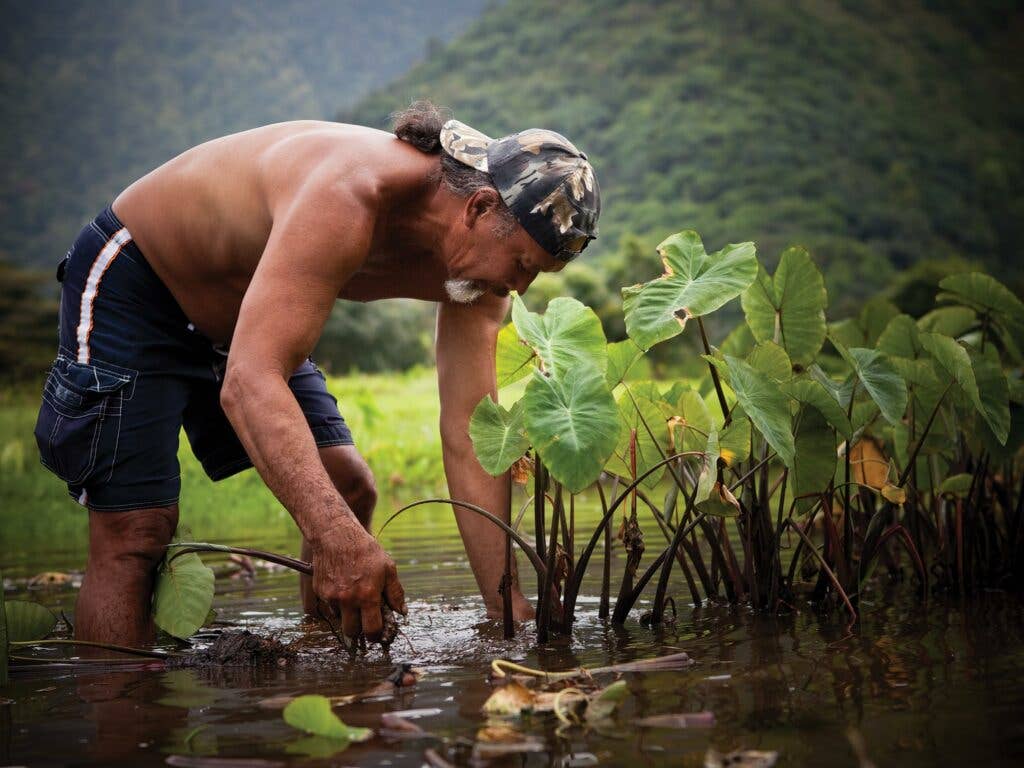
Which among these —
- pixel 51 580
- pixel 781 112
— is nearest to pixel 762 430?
pixel 51 580

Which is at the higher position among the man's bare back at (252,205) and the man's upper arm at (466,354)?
the man's bare back at (252,205)

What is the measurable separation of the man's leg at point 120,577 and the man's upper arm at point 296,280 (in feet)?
2.05

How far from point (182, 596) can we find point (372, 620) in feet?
2.02

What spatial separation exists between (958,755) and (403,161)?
1457 mm

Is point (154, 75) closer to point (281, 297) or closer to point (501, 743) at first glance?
point (281, 297)

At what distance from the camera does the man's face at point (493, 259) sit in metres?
2.17

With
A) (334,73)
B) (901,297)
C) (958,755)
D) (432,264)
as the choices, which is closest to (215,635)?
(432,264)

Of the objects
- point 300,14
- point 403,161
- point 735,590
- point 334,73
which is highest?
point 300,14

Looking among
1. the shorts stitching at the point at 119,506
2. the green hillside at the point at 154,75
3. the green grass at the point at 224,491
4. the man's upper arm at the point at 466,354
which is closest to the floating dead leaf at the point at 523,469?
the man's upper arm at the point at 466,354

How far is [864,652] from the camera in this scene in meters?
2.01

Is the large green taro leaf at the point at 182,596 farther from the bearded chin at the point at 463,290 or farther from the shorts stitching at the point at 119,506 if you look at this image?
the bearded chin at the point at 463,290

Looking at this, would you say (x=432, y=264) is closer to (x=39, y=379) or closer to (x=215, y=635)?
(x=215, y=635)

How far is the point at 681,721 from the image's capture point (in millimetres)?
1520

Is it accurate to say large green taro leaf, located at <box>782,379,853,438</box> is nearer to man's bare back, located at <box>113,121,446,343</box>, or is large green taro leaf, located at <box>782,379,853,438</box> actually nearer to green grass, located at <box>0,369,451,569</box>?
man's bare back, located at <box>113,121,446,343</box>
